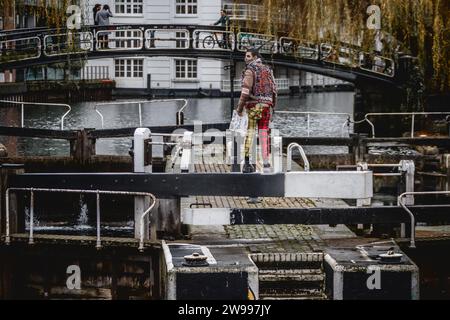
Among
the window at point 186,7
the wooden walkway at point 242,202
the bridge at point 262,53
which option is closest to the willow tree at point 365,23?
the bridge at point 262,53

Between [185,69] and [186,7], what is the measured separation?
12.4 ft

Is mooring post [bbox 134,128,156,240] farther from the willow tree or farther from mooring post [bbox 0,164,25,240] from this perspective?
Result: the willow tree

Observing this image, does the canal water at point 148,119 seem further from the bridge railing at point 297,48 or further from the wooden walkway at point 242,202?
the wooden walkway at point 242,202

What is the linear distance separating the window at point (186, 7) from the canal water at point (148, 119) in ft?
24.4

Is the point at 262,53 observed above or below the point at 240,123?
above

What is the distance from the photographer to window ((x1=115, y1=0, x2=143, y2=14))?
60000mm

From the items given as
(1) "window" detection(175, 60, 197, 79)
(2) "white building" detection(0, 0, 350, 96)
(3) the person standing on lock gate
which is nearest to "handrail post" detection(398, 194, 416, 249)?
(3) the person standing on lock gate

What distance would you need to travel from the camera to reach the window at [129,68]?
59.6 metres

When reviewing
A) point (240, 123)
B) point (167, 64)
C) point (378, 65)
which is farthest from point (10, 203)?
point (167, 64)

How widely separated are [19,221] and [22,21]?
138 ft

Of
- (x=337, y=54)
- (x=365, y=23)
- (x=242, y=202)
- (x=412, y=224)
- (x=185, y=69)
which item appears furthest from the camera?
(x=185, y=69)

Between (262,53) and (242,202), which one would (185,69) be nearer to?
(262,53)

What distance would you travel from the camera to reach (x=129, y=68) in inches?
2362
